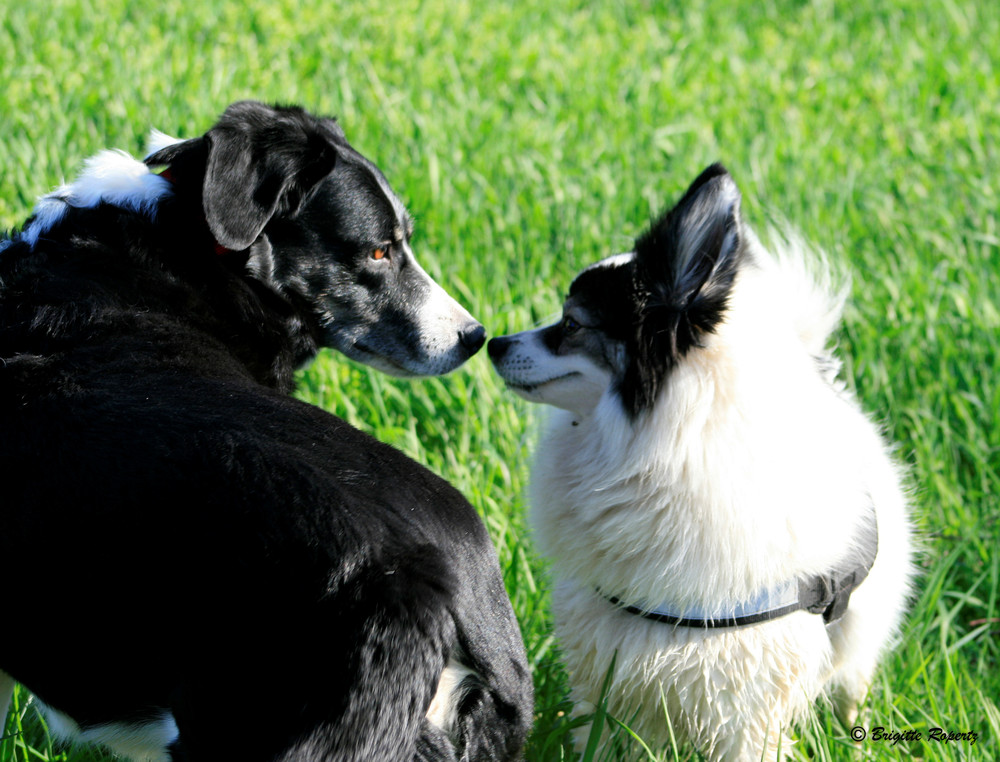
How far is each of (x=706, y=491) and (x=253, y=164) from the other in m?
1.38

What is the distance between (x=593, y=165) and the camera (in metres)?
5.25

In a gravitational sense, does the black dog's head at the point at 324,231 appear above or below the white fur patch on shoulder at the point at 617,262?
above

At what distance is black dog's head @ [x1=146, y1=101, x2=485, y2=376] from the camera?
226 cm

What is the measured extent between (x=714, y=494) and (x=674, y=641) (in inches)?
15.1

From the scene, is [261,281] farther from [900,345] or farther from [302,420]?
[900,345]

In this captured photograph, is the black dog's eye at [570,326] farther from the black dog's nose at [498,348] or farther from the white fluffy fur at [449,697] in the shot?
the white fluffy fur at [449,697]

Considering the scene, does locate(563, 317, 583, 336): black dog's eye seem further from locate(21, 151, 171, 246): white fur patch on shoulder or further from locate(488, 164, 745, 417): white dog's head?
locate(21, 151, 171, 246): white fur patch on shoulder

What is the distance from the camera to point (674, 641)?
2240 mm

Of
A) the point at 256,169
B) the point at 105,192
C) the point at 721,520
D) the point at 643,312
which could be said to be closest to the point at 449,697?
the point at 721,520

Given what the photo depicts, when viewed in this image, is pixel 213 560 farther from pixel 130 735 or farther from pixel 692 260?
pixel 692 260

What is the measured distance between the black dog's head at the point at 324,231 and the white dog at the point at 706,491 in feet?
1.74

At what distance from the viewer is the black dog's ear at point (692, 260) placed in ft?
6.77

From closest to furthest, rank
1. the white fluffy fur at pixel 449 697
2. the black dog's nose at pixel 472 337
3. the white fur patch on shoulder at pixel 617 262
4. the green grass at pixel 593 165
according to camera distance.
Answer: the white fluffy fur at pixel 449 697, the white fur patch on shoulder at pixel 617 262, the black dog's nose at pixel 472 337, the green grass at pixel 593 165

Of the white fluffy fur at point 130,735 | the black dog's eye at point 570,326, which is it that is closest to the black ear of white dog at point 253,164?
the black dog's eye at point 570,326
